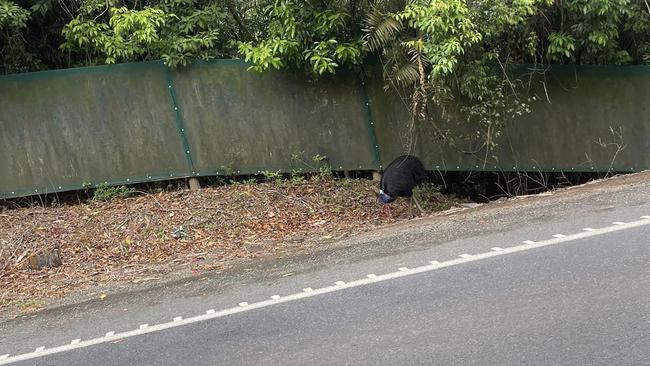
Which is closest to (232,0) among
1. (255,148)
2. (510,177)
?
(255,148)

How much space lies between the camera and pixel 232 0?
1162 centimetres

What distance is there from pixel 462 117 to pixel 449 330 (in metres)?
6.27

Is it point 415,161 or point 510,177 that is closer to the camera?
point 415,161

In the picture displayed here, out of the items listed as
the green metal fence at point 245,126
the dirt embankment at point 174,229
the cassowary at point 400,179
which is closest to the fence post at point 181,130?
the green metal fence at point 245,126

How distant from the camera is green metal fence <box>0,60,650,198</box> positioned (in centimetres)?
1103

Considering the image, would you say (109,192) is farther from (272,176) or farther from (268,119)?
(268,119)

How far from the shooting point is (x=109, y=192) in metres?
11.3

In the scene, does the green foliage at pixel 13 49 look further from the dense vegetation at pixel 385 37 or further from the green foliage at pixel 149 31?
the green foliage at pixel 149 31

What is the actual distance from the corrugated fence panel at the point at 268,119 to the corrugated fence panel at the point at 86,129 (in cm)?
43

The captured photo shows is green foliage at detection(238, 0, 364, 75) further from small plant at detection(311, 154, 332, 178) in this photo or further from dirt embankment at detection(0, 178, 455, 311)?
dirt embankment at detection(0, 178, 455, 311)

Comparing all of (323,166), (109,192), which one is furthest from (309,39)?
(109,192)

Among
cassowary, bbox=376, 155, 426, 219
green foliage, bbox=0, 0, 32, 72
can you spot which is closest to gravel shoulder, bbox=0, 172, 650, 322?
cassowary, bbox=376, 155, 426, 219

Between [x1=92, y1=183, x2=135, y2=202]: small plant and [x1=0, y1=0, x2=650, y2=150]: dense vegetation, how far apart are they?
6.84ft

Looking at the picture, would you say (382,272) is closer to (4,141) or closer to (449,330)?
(449,330)
